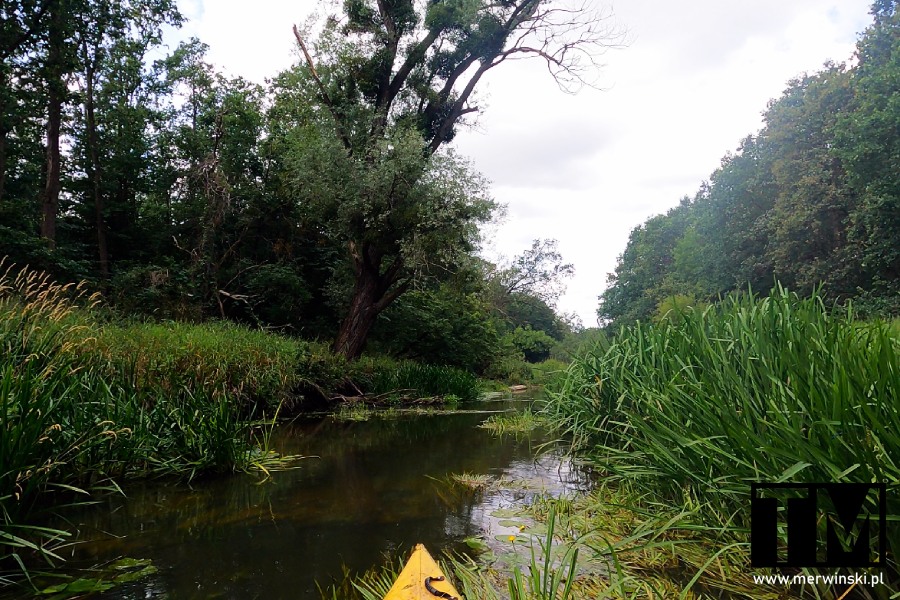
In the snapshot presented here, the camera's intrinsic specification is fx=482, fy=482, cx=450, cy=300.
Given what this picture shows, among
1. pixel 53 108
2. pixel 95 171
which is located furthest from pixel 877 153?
pixel 95 171

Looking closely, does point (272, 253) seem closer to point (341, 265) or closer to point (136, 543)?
point (341, 265)

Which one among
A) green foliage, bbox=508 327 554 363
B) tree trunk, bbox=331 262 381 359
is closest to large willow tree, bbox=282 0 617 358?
tree trunk, bbox=331 262 381 359

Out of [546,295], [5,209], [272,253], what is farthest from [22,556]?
[546,295]

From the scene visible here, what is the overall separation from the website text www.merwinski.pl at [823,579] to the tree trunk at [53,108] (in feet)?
46.8

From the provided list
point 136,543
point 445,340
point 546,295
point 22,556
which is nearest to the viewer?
point 22,556

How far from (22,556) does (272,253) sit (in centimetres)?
1383

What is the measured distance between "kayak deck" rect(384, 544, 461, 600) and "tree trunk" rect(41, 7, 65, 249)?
1336 centimetres

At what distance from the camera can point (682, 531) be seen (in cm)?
264

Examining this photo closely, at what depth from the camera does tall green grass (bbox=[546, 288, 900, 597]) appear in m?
1.70

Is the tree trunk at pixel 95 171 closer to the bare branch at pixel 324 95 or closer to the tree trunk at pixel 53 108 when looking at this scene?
the tree trunk at pixel 53 108

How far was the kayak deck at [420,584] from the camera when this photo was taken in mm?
1592

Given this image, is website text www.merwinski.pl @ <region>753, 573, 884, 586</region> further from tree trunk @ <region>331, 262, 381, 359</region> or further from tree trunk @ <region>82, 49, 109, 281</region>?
tree trunk @ <region>82, 49, 109, 281</region>

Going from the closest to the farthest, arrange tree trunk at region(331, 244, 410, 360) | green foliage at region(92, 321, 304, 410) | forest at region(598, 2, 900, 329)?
green foliage at region(92, 321, 304, 410) → tree trunk at region(331, 244, 410, 360) → forest at region(598, 2, 900, 329)

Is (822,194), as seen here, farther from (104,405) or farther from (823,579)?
(104,405)
